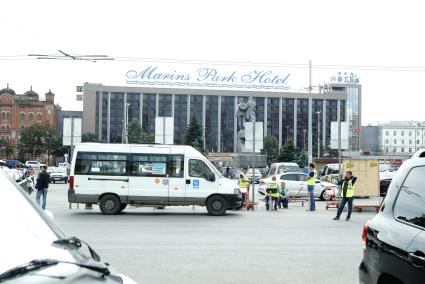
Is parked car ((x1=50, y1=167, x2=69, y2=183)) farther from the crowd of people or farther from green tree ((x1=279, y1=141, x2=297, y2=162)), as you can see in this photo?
green tree ((x1=279, y1=141, x2=297, y2=162))

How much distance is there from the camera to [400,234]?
4359 mm

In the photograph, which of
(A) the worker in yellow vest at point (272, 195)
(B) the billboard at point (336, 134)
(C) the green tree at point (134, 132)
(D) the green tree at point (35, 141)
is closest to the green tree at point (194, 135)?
(C) the green tree at point (134, 132)

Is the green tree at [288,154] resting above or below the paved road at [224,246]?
above

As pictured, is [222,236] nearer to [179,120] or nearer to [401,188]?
[401,188]

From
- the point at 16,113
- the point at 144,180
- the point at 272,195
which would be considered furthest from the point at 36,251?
the point at 16,113

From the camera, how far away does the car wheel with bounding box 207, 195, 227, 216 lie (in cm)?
2017

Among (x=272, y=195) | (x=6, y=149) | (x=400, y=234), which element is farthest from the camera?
(x=6, y=149)

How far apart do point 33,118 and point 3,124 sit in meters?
6.89

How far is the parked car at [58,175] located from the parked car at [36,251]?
46.8 m

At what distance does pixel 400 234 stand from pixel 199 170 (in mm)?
16304

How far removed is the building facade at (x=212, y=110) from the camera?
145375 millimetres

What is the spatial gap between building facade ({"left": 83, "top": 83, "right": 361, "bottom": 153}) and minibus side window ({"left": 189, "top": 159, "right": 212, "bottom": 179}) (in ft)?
405

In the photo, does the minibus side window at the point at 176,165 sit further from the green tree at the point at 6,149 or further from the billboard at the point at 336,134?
the green tree at the point at 6,149

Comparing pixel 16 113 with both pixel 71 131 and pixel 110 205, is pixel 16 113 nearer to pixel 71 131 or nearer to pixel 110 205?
pixel 71 131
